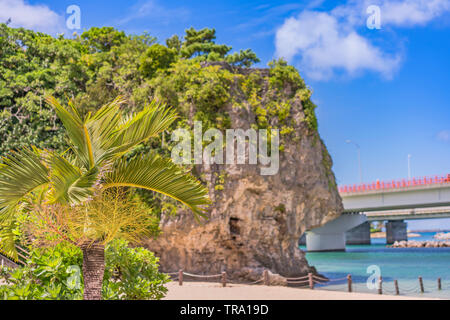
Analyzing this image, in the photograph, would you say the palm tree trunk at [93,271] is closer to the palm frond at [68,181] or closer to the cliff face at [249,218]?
the palm frond at [68,181]

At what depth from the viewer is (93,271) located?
23.2 ft

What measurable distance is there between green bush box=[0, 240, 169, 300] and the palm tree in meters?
0.68

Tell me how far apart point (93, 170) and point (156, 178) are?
111 centimetres

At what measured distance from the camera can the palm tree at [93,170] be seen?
625cm

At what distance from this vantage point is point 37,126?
74.6 ft

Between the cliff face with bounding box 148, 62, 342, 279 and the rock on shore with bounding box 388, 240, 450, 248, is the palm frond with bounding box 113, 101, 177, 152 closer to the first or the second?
the cliff face with bounding box 148, 62, 342, 279

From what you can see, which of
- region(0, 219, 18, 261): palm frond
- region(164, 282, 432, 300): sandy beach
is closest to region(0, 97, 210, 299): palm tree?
region(0, 219, 18, 261): palm frond

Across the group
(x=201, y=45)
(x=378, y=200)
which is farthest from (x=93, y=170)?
(x=378, y=200)

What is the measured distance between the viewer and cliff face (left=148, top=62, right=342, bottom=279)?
70.6ft

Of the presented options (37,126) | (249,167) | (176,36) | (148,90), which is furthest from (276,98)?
(176,36)

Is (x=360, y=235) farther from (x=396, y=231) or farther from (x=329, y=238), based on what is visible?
(x=329, y=238)

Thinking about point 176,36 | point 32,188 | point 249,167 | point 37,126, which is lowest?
point 32,188

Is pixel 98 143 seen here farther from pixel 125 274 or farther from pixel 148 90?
pixel 148 90

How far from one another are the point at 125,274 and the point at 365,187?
37202 millimetres
